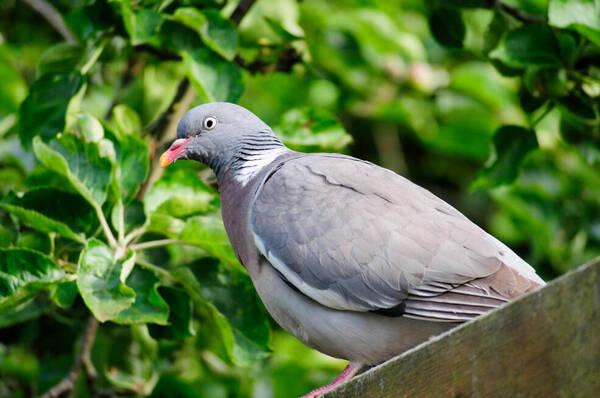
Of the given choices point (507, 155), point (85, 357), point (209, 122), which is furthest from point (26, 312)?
point (507, 155)

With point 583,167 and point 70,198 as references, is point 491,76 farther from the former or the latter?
point 70,198

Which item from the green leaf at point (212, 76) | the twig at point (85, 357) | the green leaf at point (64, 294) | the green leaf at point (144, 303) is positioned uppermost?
the green leaf at point (212, 76)

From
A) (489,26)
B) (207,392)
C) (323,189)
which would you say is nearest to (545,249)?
(489,26)

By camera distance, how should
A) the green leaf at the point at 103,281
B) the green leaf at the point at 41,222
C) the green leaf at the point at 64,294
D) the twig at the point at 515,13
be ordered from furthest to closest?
the twig at the point at 515,13
the green leaf at the point at 41,222
the green leaf at the point at 64,294
the green leaf at the point at 103,281

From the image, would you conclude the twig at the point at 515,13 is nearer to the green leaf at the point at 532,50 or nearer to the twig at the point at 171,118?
the green leaf at the point at 532,50

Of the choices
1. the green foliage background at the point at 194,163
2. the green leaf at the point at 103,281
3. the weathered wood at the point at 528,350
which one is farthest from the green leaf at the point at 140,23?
the weathered wood at the point at 528,350

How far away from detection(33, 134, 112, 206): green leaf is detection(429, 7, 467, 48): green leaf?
1.78 m

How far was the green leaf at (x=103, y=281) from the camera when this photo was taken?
10.5 ft

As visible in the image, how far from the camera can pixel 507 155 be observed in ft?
13.1

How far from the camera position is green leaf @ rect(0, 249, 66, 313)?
3252mm

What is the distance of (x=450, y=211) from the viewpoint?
314cm

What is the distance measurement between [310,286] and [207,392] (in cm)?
176

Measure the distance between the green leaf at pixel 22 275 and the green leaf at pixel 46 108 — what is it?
0.81 m

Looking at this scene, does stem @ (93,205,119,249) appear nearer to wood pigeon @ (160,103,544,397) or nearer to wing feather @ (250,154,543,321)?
wood pigeon @ (160,103,544,397)
